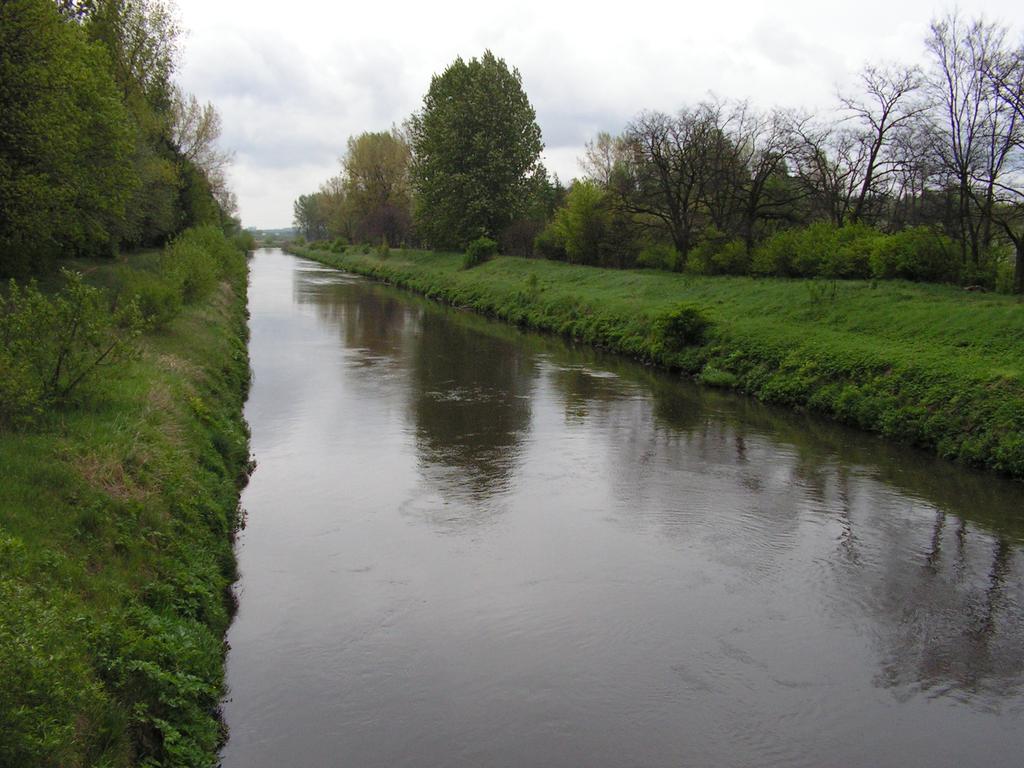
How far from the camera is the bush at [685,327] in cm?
2541

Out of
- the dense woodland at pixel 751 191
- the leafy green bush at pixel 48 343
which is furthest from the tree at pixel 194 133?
the leafy green bush at pixel 48 343

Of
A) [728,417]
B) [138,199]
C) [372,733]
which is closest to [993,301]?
[728,417]

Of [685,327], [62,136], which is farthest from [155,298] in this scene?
[685,327]

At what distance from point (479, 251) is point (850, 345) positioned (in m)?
34.4

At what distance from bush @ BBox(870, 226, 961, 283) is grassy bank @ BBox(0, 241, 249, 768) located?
75.2ft

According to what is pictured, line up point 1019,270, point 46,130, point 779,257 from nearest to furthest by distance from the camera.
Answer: point 46,130 < point 1019,270 < point 779,257

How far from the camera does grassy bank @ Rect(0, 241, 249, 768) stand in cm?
530

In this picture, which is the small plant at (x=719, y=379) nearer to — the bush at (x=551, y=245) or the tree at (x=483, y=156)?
the bush at (x=551, y=245)

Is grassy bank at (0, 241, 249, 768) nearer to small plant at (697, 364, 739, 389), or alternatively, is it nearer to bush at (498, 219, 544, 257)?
small plant at (697, 364, 739, 389)


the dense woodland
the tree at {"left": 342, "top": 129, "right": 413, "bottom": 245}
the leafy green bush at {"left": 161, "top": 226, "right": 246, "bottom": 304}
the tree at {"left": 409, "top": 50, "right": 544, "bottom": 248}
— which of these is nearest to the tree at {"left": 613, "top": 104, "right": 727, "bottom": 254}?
the dense woodland

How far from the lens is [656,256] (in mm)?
41688

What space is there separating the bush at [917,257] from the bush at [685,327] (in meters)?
6.88

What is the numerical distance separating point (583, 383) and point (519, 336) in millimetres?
10383

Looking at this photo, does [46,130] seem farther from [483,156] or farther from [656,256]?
[483,156]
